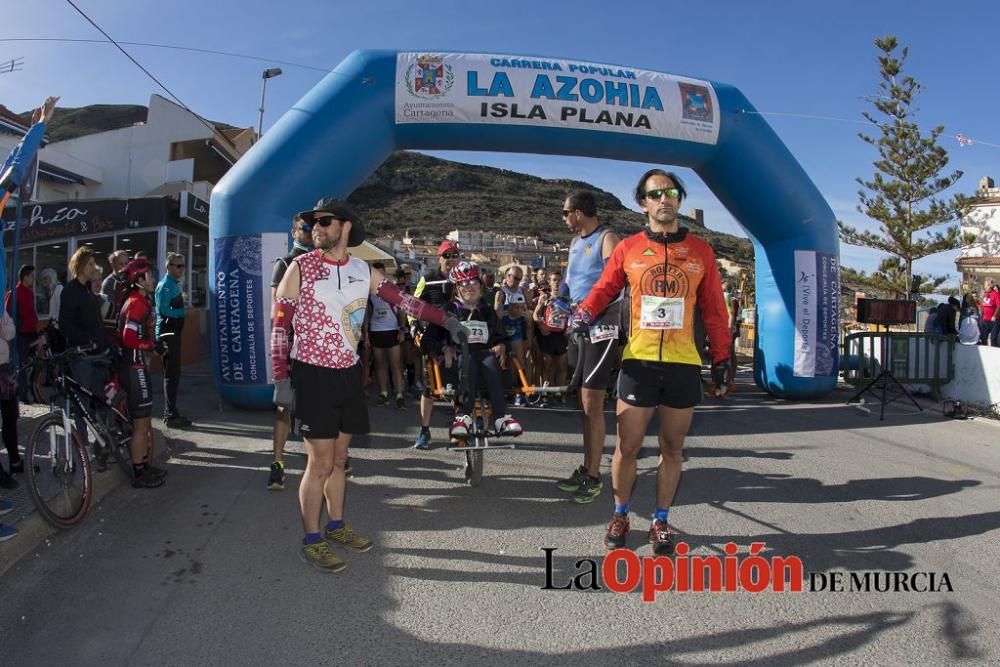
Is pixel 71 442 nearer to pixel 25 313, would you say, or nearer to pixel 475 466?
pixel 475 466

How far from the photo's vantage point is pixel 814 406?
8.98 meters

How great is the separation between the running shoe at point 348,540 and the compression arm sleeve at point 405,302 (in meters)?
1.32

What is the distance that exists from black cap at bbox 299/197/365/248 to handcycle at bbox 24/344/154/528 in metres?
2.08

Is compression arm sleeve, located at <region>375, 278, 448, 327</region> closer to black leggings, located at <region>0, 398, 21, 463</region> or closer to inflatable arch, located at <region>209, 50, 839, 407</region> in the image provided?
black leggings, located at <region>0, 398, 21, 463</region>

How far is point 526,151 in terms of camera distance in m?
8.95

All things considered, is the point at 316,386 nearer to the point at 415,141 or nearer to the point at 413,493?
the point at 413,493

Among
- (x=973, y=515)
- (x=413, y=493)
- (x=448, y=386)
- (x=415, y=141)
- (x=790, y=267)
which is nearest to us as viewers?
(x=973, y=515)

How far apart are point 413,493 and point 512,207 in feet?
234

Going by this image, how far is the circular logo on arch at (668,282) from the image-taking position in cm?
356

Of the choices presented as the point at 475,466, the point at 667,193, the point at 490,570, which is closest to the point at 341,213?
the point at 667,193

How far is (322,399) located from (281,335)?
0.39 meters

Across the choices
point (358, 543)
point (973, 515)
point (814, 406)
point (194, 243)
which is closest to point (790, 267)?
point (814, 406)

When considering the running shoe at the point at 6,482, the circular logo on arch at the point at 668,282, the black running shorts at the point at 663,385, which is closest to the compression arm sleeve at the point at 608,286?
the circular logo on arch at the point at 668,282

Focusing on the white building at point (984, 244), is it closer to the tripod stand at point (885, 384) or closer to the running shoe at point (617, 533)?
the tripod stand at point (885, 384)
